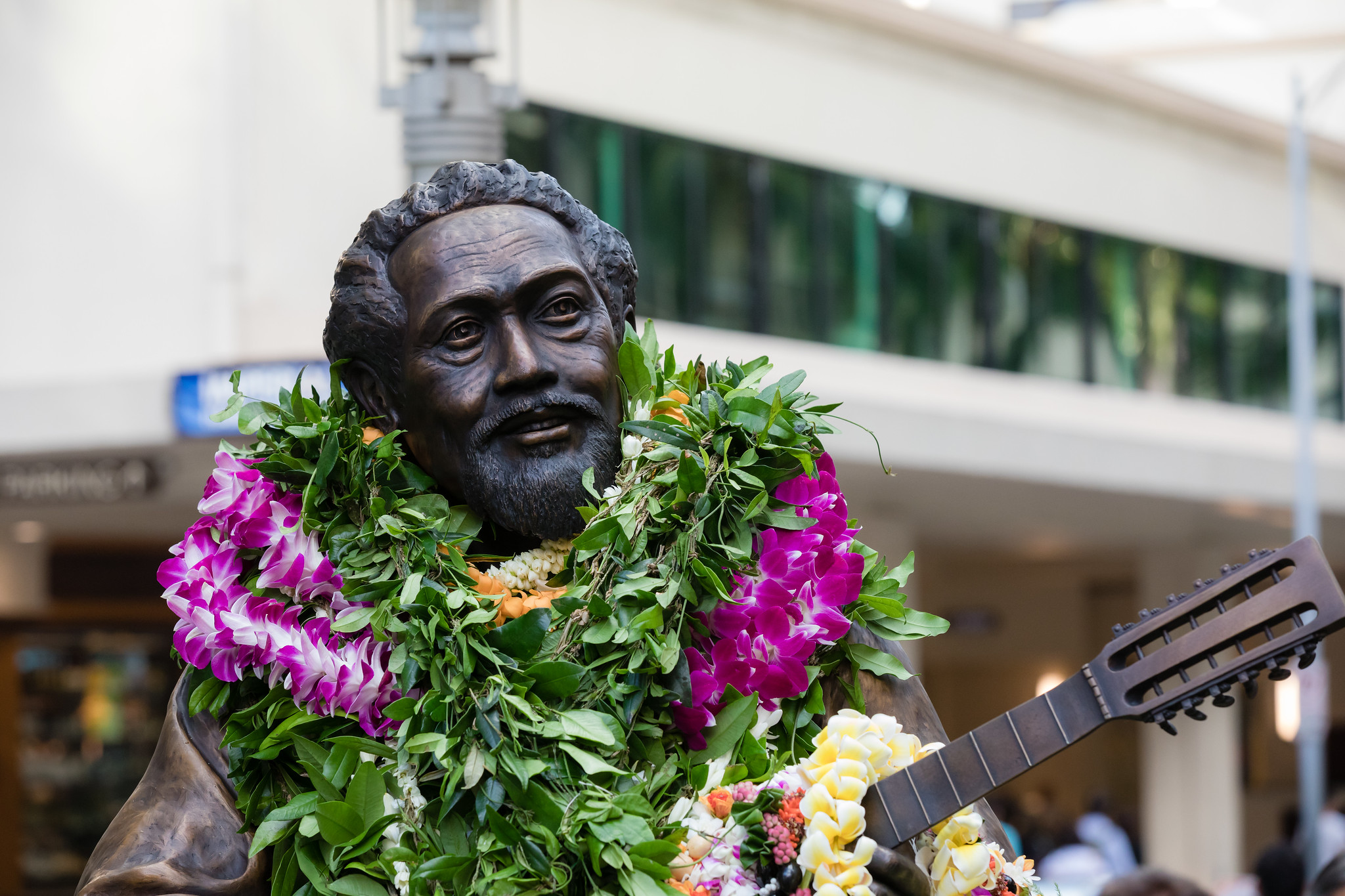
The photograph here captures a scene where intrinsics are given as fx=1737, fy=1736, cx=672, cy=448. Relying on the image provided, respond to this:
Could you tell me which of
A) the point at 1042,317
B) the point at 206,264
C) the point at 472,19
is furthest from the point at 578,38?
the point at 472,19

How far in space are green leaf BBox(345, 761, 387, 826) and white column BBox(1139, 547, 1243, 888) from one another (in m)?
18.9

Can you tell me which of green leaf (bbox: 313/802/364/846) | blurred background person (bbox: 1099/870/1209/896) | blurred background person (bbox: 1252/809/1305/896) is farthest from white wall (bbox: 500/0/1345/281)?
green leaf (bbox: 313/802/364/846)

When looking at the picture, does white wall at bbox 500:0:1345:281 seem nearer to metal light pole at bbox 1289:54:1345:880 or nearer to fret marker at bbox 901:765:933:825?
metal light pole at bbox 1289:54:1345:880

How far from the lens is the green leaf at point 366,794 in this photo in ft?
8.07

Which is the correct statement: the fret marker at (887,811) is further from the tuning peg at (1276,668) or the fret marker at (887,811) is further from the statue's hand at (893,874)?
the tuning peg at (1276,668)

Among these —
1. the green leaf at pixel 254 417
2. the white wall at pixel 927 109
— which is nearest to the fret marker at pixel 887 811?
the green leaf at pixel 254 417

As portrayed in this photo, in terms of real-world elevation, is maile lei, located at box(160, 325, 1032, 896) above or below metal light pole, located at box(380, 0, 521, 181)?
below

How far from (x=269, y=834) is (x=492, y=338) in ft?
2.61

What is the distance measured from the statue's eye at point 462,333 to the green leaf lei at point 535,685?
0.19 m

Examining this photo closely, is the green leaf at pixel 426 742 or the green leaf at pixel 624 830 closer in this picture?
the green leaf at pixel 624 830

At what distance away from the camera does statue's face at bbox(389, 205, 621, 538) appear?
2588 millimetres

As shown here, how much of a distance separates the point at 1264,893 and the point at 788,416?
521 cm

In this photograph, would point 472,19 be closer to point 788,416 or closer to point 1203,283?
point 788,416

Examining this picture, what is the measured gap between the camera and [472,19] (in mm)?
5461
